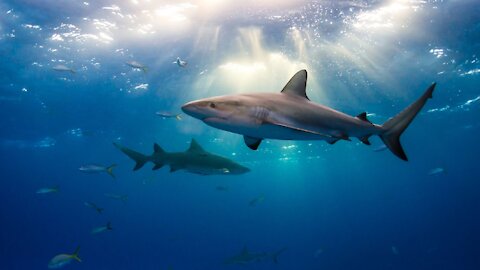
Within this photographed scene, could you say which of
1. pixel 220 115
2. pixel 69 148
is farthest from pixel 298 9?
pixel 69 148

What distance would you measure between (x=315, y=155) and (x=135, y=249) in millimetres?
99601

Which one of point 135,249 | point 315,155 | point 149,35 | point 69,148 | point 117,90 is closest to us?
point 149,35

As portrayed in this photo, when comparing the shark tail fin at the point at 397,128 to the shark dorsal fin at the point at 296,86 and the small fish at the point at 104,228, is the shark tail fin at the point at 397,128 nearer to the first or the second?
the shark dorsal fin at the point at 296,86

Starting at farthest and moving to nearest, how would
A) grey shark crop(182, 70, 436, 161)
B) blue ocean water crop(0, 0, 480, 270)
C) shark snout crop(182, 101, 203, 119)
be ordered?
blue ocean water crop(0, 0, 480, 270) < grey shark crop(182, 70, 436, 161) < shark snout crop(182, 101, 203, 119)

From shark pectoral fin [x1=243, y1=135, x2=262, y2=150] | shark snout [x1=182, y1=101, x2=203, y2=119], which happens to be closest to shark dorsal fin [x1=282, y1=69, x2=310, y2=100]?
shark pectoral fin [x1=243, y1=135, x2=262, y2=150]

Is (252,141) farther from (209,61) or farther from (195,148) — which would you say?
(209,61)

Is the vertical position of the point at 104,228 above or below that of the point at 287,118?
below

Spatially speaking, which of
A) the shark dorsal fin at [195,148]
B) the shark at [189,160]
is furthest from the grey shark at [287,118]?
the shark dorsal fin at [195,148]

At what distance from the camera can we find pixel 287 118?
3.59 metres

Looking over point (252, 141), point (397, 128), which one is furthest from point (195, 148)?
point (397, 128)

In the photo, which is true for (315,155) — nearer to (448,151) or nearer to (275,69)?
(448,151)

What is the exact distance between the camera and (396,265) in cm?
3947

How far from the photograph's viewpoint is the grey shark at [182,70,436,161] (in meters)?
3.28

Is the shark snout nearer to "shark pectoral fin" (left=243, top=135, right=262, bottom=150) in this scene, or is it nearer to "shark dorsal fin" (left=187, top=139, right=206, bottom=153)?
"shark pectoral fin" (left=243, top=135, right=262, bottom=150)
